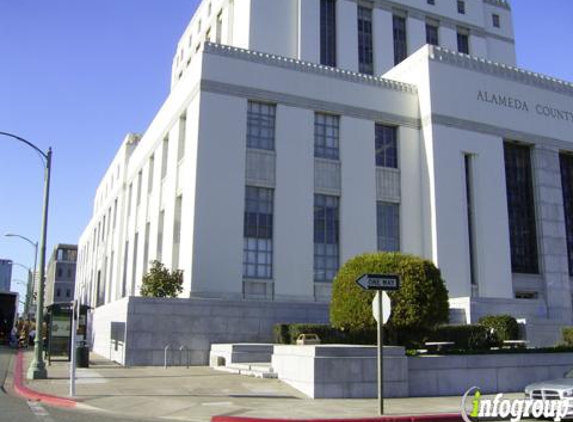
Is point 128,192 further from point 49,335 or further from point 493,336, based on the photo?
point 493,336

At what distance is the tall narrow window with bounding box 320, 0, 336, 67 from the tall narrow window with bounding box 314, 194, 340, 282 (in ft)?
50.1

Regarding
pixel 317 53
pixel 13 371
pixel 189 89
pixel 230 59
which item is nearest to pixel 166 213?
pixel 189 89

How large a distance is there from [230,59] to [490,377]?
63.4 feet

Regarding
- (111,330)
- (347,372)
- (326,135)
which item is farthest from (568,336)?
(111,330)

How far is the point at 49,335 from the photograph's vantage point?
84.6 feet

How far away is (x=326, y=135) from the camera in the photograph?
3212 cm

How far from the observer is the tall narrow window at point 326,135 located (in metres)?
31.8

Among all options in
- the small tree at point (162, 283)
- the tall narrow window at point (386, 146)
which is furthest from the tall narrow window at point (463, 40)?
the small tree at point (162, 283)

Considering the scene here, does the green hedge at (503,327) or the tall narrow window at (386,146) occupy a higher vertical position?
the tall narrow window at (386,146)

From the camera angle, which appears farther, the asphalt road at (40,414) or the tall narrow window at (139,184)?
the tall narrow window at (139,184)

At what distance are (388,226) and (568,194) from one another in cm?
1228

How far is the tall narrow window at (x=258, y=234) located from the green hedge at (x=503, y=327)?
389 inches

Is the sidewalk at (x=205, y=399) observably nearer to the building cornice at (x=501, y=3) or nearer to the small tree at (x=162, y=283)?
the small tree at (x=162, y=283)

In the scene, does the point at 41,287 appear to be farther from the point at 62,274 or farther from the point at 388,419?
the point at 62,274
